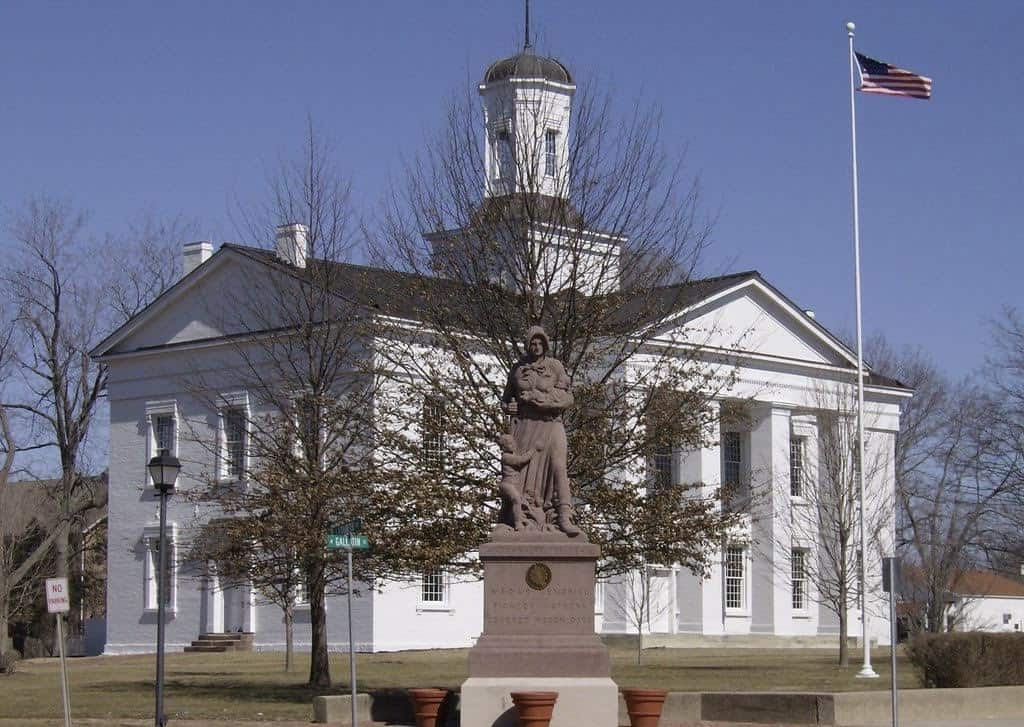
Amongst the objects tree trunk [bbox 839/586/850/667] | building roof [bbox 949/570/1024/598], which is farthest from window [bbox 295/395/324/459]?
building roof [bbox 949/570/1024/598]

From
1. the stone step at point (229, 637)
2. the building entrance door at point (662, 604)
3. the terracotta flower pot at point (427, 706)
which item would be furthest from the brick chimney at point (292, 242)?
the building entrance door at point (662, 604)

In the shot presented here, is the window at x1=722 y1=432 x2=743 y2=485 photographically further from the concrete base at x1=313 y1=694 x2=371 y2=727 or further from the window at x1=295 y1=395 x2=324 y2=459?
the concrete base at x1=313 y1=694 x2=371 y2=727

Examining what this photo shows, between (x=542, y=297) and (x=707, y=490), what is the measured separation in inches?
981

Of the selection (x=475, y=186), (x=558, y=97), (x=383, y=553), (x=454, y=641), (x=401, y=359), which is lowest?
(x=454, y=641)

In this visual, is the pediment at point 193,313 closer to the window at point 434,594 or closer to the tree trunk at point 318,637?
the window at point 434,594

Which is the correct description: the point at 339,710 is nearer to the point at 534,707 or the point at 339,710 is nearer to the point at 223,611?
the point at 534,707

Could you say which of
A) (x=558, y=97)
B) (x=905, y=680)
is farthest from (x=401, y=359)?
(x=905, y=680)

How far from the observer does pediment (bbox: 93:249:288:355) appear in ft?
172

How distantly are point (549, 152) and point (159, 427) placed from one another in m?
29.1

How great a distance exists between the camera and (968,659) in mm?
28578

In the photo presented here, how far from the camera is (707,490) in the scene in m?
52.2

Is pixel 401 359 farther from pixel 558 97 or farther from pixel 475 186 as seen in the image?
pixel 558 97

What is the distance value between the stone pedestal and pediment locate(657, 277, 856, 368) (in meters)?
34.7

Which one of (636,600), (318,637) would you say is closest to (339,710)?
(318,637)
